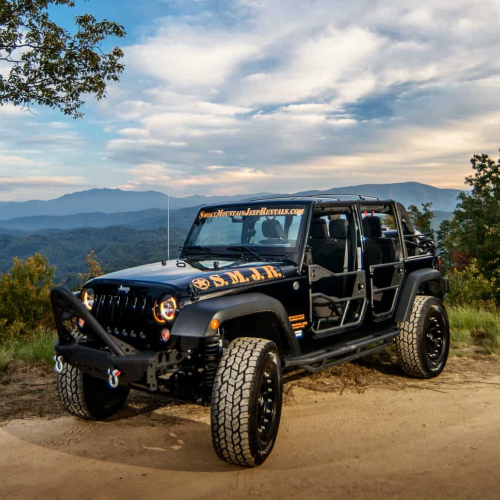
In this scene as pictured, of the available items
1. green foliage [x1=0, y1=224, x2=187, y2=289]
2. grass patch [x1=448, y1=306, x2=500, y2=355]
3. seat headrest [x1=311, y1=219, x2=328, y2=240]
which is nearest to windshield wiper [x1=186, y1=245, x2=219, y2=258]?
seat headrest [x1=311, y1=219, x2=328, y2=240]

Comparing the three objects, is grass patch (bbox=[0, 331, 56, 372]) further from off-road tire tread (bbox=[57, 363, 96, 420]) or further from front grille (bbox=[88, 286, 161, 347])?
front grille (bbox=[88, 286, 161, 347])

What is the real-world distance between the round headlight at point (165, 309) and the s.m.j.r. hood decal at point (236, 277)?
21 cm

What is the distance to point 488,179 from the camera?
40.2m

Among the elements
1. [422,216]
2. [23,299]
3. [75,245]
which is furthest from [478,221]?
[75,245]

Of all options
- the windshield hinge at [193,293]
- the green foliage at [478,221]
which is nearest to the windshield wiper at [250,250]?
the windshield hinge at [193,293]

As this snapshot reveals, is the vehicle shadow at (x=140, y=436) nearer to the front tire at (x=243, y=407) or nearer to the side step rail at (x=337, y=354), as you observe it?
the front tire at (x=243, y=407)

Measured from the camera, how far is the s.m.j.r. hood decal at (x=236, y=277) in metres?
3.93

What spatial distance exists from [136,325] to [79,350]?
1.50 ft

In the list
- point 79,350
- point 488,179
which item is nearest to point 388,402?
point 79,350

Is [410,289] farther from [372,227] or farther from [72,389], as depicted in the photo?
[72,389]

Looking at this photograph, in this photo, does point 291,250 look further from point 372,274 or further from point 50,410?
point 50,410

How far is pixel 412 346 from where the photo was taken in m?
5.70

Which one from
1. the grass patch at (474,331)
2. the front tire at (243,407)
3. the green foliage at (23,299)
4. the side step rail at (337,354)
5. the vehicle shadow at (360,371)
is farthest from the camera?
the green foliage at (23,299)

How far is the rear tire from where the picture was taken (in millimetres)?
4523
